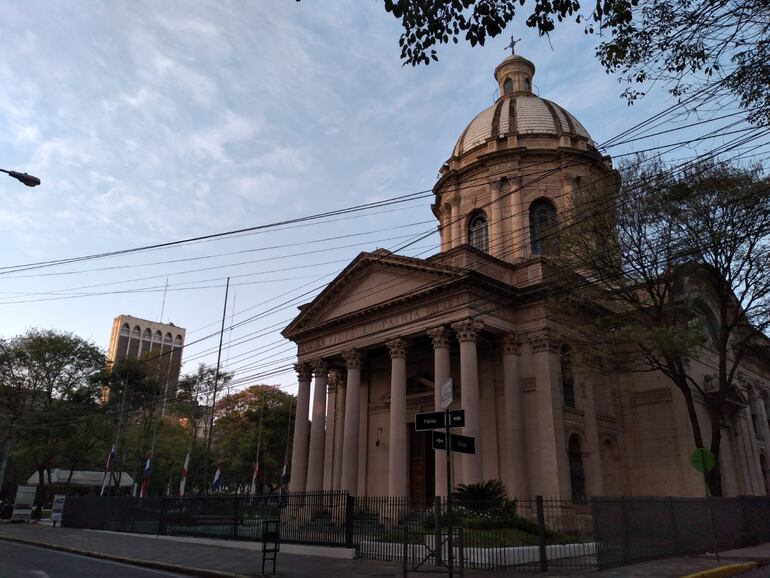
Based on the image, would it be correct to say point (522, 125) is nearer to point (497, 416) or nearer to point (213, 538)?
point (497, 416)

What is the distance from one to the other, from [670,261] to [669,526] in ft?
28.6

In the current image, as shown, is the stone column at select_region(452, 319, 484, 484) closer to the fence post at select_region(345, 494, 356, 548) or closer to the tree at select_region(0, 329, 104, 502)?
the fence post at select_region(345, 494, 356, 548)

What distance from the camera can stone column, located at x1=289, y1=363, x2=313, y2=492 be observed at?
99.3ft

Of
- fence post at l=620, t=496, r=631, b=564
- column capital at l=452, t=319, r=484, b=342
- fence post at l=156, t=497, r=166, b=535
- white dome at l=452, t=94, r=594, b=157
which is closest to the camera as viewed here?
fence post at l=620, t=496, r=631, b=564

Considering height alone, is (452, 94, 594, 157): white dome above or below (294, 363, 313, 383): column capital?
above

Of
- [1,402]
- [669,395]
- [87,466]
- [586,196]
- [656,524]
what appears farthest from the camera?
[87,466]

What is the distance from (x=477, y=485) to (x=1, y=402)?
41.3 m

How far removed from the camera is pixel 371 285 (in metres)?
29.7

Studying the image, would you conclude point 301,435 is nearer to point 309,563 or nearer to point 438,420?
point 309,563

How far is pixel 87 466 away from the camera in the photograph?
60.8m

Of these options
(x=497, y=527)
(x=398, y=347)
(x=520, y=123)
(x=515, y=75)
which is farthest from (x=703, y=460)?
(x=515, y=75)

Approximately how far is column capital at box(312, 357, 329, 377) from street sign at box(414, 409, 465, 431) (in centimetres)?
2052

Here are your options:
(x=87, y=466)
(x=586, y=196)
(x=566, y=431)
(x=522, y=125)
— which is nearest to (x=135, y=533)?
(x=566, y=431)

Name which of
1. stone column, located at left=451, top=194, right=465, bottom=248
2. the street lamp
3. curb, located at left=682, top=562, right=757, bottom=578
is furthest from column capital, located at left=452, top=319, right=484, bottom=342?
the street lamp
